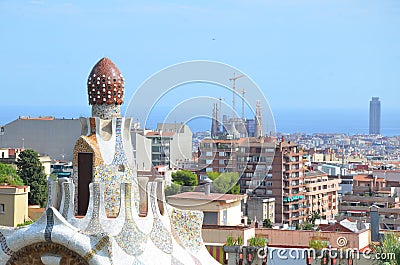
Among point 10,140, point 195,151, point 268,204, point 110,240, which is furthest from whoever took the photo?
point 10,140

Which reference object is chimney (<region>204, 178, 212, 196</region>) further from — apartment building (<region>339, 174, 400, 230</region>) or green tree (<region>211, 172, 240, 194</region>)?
apartment building (<region>339, 174, 400, 230</region>)

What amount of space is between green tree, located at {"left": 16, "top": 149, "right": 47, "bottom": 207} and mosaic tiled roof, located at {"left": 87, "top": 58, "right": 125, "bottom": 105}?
20967mm

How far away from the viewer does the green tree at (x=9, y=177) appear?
33153 millimetres

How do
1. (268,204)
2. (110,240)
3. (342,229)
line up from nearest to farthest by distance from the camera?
(110,240) < (342,229) < (268,204)

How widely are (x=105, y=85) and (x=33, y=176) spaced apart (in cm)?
2609

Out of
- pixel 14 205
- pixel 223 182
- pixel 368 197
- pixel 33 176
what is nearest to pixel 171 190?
pixel 223 182

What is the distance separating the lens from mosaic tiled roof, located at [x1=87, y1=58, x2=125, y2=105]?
1212 cm

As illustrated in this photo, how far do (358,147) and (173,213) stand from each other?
480ft

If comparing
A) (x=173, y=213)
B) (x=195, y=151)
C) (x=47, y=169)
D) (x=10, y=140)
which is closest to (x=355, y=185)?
(x=10, y=140)

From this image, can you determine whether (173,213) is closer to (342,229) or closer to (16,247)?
(16,247)

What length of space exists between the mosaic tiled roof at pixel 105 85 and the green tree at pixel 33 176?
20967 millimetres

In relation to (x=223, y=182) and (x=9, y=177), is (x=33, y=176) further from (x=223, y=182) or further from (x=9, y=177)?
(x=223, y=182)

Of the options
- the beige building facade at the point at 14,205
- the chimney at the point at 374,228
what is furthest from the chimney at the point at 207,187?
the beige building facade at the point at 14,205

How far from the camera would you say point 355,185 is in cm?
6862
